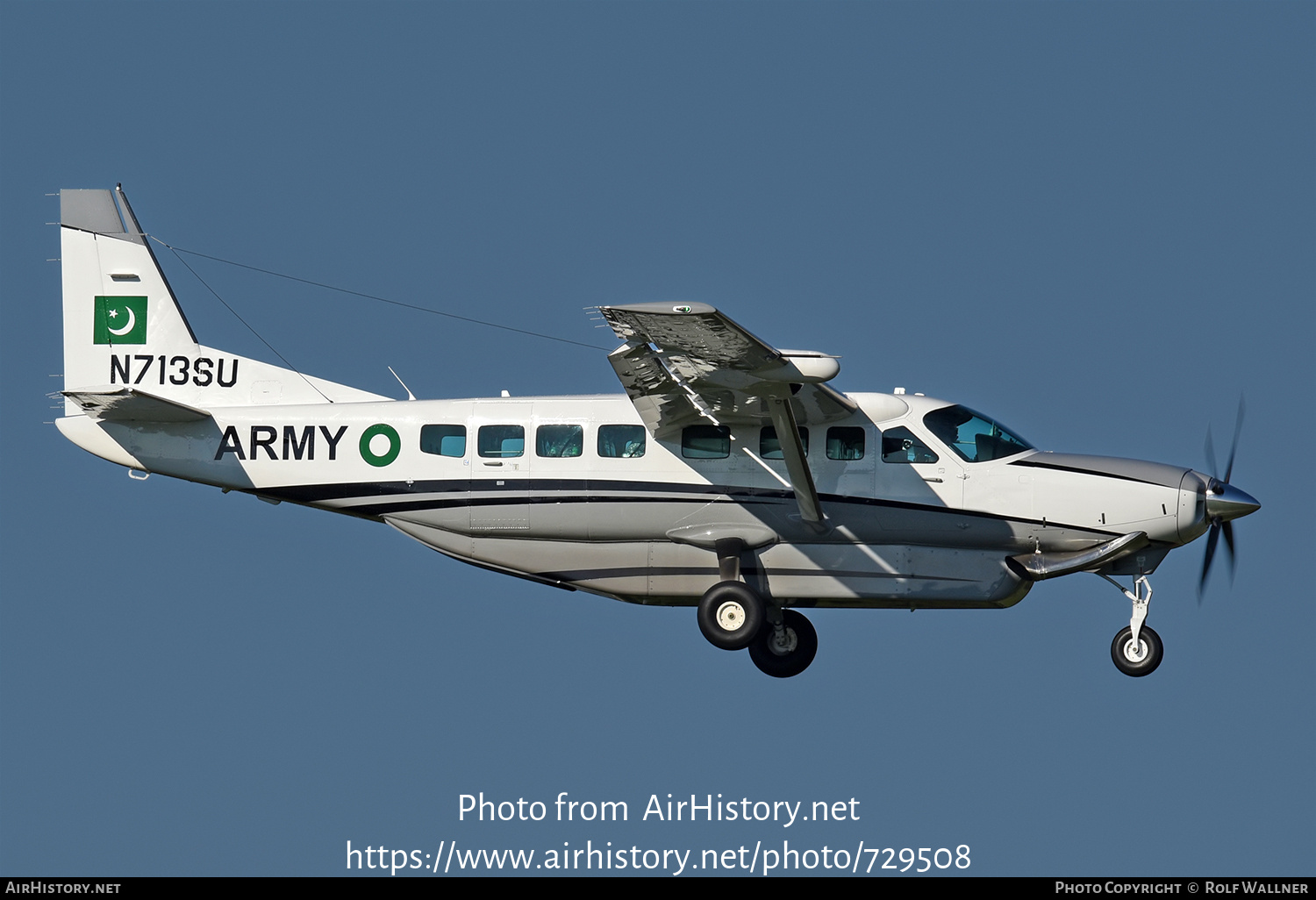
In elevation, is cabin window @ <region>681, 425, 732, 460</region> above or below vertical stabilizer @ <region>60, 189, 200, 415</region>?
below

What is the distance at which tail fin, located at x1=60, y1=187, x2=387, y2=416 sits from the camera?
22828 millimetres

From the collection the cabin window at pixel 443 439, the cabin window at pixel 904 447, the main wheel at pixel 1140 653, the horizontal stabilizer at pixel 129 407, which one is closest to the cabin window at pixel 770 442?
the cabin window at pixel 904 447

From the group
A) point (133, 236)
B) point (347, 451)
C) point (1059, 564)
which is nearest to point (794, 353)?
point (1059, 564)

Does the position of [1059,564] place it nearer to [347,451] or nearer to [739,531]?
[739,531]

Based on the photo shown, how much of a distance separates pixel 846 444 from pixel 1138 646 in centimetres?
453

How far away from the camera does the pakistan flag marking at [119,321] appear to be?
2297 centimetres

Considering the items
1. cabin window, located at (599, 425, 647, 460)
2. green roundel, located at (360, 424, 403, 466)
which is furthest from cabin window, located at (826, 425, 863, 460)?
green roundel, located at (360, 424, 403, 466)

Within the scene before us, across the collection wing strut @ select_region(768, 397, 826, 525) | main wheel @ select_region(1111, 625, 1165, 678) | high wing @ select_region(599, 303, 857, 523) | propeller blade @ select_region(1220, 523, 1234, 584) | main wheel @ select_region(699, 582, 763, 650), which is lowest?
main wheel @ select_region(1111, 625, 1165, 678)

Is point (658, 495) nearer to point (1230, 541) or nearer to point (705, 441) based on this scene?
point (705, 441)

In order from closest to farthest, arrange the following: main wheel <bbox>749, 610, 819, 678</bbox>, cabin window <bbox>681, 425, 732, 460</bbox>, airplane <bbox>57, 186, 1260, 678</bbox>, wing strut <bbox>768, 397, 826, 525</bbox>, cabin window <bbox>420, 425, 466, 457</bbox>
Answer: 1. wing strut <bbox>768, 397, 826, 525</bbox>
2. airplane <bbox>57, 186, 1260, 678</bbox>
3. cabin window <bbox>681, 425, 732, 460</bbox>
4. cabin window <bbox>420, 425, 466, 457</bbox>
5. main wheel <bbox>749, 610, 819, 678</bbox>

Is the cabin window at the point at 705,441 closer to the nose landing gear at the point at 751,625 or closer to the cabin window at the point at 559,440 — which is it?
the nose landing gear at the point at 751,625

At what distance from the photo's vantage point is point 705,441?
21516 millimetres

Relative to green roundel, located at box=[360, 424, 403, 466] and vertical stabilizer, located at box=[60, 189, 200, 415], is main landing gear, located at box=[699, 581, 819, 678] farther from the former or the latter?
vertical stabilizer, located at box=[60, 189, 200, 415]

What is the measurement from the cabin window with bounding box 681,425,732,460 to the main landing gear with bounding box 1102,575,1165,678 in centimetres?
559
